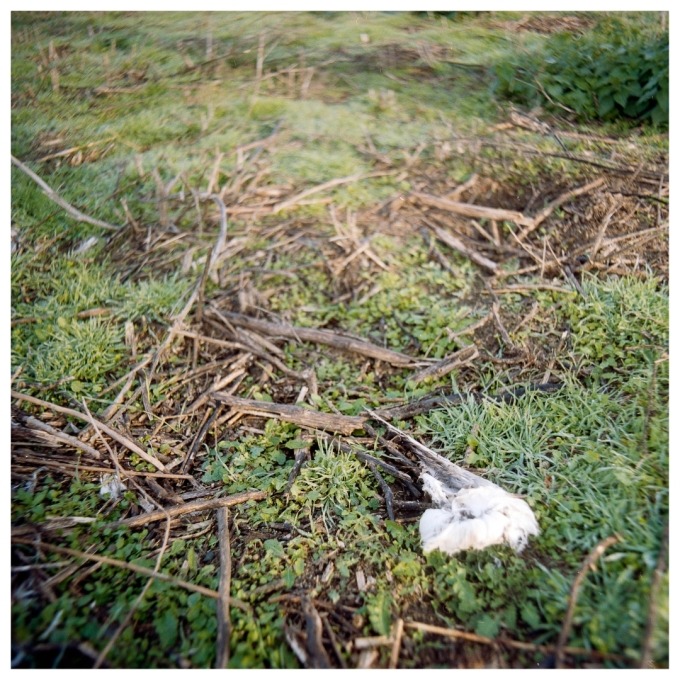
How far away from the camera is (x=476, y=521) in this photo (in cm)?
205

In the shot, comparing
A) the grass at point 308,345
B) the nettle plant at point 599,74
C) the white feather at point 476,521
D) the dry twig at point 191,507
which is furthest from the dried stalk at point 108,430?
the nettle plant at point 599,74

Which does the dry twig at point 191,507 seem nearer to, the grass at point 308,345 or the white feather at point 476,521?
the grass at point 308,345

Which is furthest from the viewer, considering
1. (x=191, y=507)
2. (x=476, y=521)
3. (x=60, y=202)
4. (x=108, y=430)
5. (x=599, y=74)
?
(x=599, y=74)

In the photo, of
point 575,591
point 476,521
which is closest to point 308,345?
point 476,521

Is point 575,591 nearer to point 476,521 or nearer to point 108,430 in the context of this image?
point 476,521

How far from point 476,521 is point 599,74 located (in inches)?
137

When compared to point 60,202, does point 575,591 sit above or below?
below

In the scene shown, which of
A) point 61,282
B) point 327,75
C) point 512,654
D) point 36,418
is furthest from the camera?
point 327,75

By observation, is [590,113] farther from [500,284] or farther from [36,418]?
[36,418]

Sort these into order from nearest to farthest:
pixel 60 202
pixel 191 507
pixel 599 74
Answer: pixel 191 507 → pixel 60 202 → pixel 599 74

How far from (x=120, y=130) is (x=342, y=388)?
2844mm
